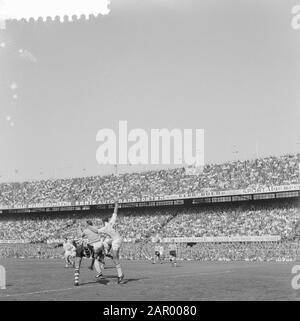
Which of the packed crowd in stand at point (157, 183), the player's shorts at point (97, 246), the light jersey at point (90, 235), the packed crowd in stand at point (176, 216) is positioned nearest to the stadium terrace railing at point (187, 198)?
the packed crowd in stand at point (176, 216)

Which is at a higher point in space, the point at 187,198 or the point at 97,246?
the point at 187,198

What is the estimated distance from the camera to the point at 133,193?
65875mm

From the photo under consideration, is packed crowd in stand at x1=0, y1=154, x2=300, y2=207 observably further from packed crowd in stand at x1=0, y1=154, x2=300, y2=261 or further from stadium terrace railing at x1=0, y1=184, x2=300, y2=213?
stadium terrace railing at x1=0, y1=184, x2=300, y2=213

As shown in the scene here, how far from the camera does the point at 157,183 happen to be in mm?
66750

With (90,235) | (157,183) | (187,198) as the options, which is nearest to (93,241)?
(90,235)

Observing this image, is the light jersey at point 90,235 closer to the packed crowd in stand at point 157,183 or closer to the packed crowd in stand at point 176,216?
the packed crowd in stand at point 176,216

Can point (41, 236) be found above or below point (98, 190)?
below

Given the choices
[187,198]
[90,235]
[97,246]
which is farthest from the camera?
[187,198]

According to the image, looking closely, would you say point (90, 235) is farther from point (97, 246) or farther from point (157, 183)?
point (157, 183)
